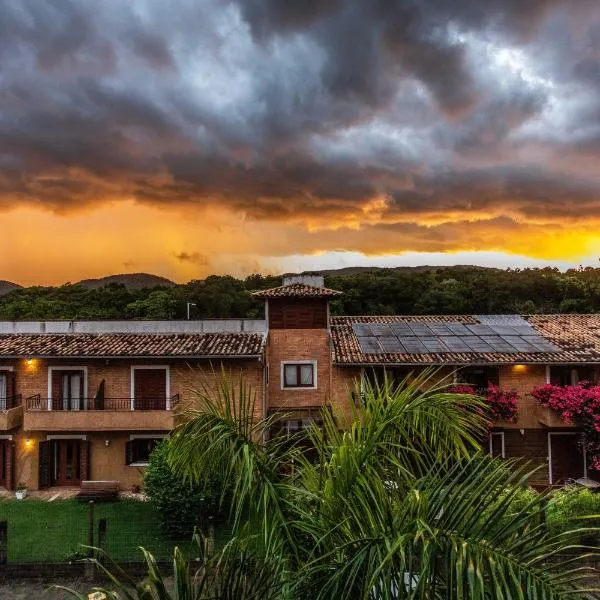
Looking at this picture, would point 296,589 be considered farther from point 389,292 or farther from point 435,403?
point 389,292

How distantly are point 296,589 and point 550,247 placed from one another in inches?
1182

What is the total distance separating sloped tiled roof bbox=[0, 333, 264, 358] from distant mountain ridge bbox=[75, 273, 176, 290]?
42.4m

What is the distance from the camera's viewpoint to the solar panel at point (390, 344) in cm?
1998

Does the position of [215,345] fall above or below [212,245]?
below

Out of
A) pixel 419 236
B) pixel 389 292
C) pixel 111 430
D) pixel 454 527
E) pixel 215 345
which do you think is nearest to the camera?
pixel 454 527

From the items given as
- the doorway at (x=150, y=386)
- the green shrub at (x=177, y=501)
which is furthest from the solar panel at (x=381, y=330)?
the green shrub at (x=177, y=501)

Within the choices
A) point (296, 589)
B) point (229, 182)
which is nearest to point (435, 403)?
point (296, 589)

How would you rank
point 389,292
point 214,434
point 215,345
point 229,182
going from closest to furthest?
point 214,434 < point 215,345 < point 229,182 < point 389,292

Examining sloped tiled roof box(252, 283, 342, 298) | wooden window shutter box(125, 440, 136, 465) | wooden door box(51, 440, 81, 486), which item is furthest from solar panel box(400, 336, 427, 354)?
wooden door box(51, 440, 81, 486)

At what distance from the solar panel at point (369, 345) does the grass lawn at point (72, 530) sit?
9.57 metres

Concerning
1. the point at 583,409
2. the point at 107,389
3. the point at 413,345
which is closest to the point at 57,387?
the point at 107,389

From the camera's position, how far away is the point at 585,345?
20.1 metres

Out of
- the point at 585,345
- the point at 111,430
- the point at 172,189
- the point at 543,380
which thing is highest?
the point at 172,189

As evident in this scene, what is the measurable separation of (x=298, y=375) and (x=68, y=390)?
8.87 m
